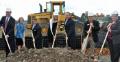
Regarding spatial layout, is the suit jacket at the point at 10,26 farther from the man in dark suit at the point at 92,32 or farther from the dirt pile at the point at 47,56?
the man in dark suit at the point at 92,32

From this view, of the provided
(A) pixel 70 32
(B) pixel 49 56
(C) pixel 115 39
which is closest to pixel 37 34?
(A) pixel 70 32

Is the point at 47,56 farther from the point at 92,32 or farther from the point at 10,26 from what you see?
the point at 10,26

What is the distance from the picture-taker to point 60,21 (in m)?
30.5

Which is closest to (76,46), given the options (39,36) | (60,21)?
(39,36)

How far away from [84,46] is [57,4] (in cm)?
1466

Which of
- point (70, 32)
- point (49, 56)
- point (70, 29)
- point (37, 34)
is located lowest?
point (37, 34)

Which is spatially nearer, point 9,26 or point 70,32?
point 9,26

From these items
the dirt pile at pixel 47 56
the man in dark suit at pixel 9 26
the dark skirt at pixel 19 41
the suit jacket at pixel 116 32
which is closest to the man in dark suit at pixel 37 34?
the dark skirt at pixel 19 41

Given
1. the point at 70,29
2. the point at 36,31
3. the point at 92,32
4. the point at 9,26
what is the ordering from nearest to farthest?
the point at 92,32 → the point at 9,26 → the point at 70,29 → the point at 36,31

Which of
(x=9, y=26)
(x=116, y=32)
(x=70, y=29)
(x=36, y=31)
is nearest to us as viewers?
Result: (x=116, y=32)

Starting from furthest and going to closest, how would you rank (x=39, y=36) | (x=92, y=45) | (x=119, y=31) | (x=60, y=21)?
1. (x=60, y=21)
2. (x=39, y=36)
3. (x=92, y=45)
4. (x=119, y=31)

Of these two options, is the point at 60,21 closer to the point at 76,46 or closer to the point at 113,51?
the point at 76,46

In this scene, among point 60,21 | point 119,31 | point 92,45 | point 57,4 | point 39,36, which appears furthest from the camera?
point 57,4

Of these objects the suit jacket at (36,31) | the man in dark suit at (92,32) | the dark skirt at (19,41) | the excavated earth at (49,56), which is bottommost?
the dark skirt at (19,41)
